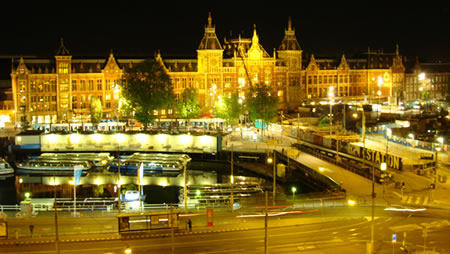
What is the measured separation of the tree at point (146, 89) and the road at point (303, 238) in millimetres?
55261

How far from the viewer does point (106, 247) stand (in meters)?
28.5

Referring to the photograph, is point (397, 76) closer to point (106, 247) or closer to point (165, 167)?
point (165, 167)

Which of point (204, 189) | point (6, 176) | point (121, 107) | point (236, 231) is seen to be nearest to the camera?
point (236, 231)

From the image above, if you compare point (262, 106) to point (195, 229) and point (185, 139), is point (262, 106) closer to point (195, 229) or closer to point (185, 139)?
point (185, 139)

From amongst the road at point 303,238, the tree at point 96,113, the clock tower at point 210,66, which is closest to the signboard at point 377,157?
the road at point 303,238


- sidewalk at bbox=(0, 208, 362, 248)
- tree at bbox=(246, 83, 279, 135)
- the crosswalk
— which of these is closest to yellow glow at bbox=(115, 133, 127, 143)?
tree at bbox=(246, 83, 279, 135)

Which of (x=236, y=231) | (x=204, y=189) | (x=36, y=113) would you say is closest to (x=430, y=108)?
(x=204, y=189)

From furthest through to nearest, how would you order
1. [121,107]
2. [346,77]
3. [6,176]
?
[346,77] < [121,107] < [6,176]

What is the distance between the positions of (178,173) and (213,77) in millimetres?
45718

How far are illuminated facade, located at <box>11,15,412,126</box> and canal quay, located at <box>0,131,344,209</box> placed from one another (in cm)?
1935

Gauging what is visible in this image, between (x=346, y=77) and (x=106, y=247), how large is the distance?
321 feet

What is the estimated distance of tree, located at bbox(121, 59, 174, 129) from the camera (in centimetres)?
8688

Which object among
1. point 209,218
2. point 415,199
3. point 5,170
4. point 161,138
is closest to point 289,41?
point 161,138

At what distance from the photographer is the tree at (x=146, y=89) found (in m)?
86.9
